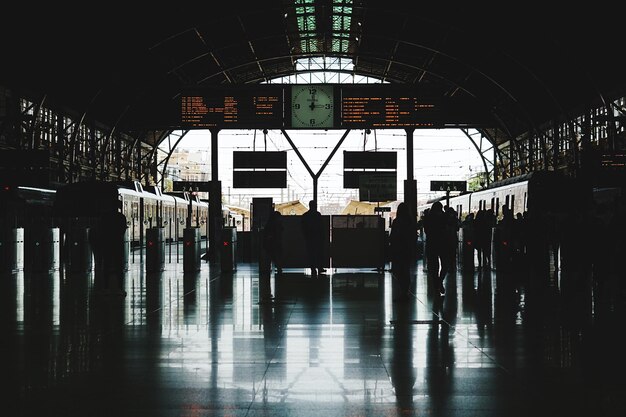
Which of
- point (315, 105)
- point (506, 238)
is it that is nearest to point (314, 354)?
point (506, 238)

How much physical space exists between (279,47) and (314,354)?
34.7 metres

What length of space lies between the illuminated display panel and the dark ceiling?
0.61 m

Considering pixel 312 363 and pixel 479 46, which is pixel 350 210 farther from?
pixel 312 363

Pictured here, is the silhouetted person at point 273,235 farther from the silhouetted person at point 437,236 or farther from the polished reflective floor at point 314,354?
the silhouetted person at point 437,236

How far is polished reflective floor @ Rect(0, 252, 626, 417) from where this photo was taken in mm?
5789

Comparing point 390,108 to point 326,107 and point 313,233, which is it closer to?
point 326,107

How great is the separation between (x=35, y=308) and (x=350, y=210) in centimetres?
3131

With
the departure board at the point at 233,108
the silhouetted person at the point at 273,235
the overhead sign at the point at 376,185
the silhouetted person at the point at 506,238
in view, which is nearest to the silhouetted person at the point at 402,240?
the silhouetted person at the point at 273,235

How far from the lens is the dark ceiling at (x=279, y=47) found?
26844mm

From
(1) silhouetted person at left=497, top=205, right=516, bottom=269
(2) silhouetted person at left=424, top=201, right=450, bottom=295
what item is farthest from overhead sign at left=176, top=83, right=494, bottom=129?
(2) silhouetted person at left=424, top=201, right=450, bottom=295

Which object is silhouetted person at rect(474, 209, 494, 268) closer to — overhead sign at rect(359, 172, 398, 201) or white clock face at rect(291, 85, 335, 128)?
overhead sign at rect(359, 172, 398, 201)

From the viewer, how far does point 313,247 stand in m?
20.7

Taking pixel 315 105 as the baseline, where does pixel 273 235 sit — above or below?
below

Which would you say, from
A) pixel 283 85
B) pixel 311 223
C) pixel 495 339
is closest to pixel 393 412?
pixel 495 339
